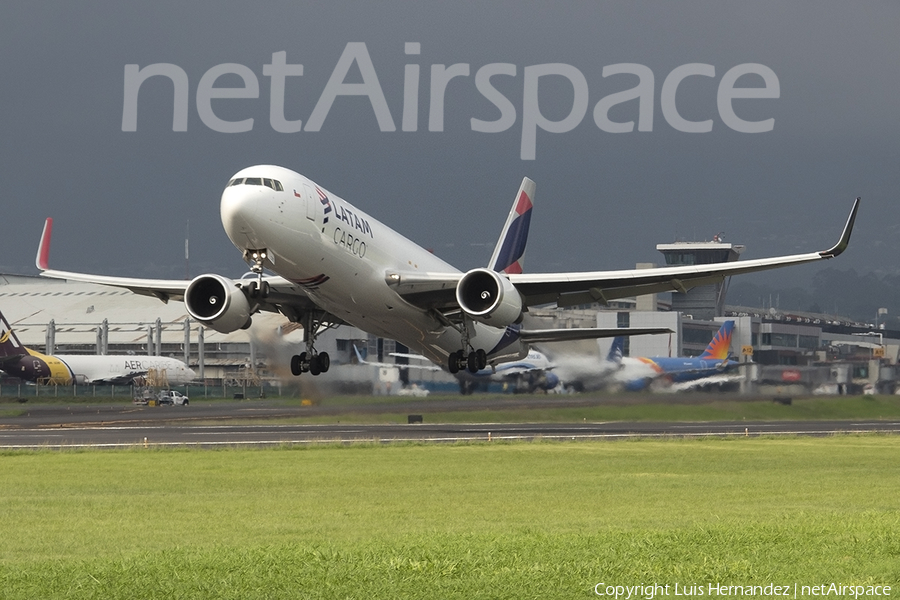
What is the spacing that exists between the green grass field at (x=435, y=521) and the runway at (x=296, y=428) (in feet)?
21.8

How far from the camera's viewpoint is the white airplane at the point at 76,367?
9575 cm

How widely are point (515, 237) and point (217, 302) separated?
57.9ft

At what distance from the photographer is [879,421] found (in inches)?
2621

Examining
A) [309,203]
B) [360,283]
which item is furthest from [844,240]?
[309,203]

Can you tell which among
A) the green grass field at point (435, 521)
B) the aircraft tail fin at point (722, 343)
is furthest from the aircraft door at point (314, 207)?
the aircraft tail fin at point (722, 343)

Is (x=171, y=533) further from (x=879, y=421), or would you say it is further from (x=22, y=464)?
(x=879, y=421)

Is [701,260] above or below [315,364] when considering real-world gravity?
above

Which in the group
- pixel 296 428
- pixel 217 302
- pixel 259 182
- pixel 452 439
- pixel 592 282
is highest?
pixel 259 182

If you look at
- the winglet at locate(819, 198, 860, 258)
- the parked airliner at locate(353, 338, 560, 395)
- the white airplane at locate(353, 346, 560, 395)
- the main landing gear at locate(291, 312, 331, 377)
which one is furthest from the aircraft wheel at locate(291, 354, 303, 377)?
the white airplane at locate(353, 346, 560, 395)

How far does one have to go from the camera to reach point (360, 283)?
113 ft

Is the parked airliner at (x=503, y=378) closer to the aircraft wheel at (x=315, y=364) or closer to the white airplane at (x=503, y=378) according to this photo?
the white airplane at (x=503, y=378)

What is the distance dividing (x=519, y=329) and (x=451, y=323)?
720 centimetres

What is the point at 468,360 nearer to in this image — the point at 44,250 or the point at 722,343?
the point at 44,250

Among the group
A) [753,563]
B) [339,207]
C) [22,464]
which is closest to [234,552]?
[753,563]
